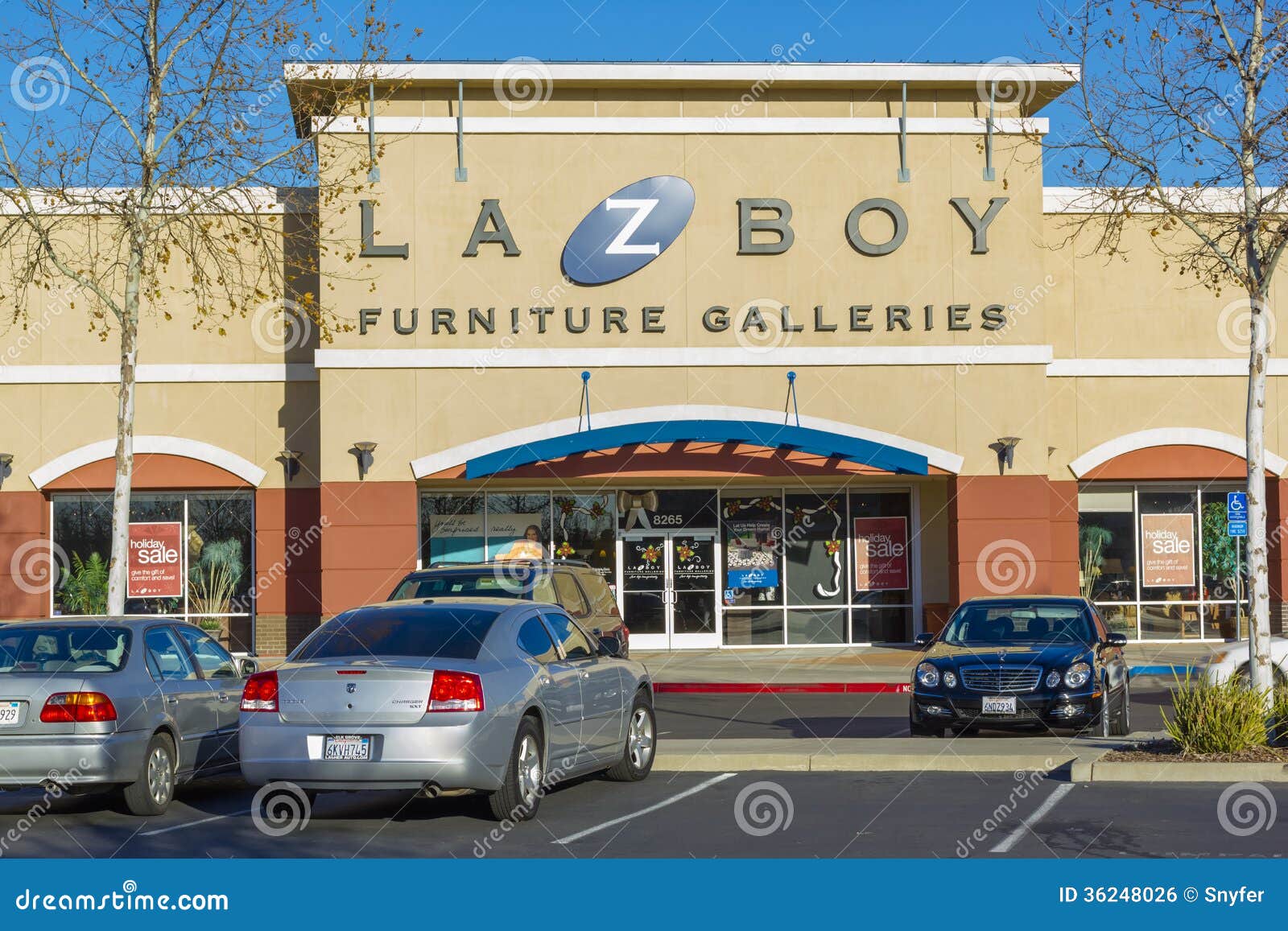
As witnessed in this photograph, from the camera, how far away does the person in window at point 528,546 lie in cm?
2752

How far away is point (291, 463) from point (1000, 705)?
16087 mm

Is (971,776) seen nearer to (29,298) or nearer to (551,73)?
(551,73)

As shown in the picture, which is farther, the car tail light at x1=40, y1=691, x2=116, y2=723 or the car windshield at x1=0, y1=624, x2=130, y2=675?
the car windshield at x1=0, y1=624, x2=130, y2=675

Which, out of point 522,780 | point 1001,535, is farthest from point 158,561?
point 522,780

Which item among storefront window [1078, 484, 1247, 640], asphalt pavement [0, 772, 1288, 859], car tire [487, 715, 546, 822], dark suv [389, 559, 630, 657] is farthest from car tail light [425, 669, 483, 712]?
storefront window [1078, 484, 1247, 640]

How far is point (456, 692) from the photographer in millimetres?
10211

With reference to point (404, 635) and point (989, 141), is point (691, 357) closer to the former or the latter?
point (989, 141)

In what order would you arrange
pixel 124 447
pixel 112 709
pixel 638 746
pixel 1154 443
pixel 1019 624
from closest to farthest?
1. pixel 112 709
2. pixel 638 746
3. pixel 1019 624
4. pixel 124 447
5. pixel 1154 443

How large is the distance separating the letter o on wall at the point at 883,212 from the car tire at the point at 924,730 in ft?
42.5

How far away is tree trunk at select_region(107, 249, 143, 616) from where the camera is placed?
17.1 metres

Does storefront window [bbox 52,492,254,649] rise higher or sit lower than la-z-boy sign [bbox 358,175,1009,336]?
lower

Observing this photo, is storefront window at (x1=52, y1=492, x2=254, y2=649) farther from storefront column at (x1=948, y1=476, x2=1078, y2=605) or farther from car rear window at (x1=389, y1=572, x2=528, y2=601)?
storefront column at (x1=948, y1=476, x2=1078, y2=605)

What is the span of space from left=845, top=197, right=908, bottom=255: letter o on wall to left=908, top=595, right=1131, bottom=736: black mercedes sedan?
11.9m

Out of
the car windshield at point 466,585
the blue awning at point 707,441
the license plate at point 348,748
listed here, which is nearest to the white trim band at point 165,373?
the blue awning at point 707,441
